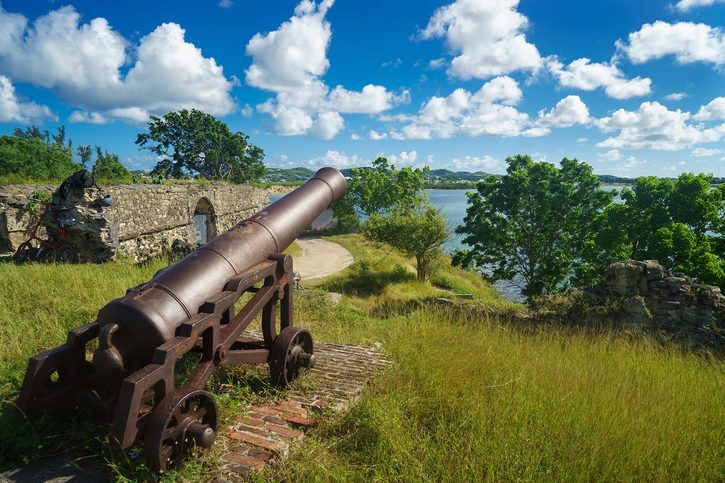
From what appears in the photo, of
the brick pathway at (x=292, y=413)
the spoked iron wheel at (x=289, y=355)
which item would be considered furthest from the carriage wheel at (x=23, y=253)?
the spoked iron wheel at (x=289, y=355)

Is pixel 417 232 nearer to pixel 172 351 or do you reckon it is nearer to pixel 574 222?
pixel 574 222

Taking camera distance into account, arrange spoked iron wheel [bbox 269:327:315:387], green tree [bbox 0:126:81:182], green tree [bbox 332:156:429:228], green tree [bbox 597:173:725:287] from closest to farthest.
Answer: spoked iron wheel [bbox 269:327:315:387] < green tree [bbox 597:173:725:287] < green tree [bbox 0:126:81:182] < green tree [bbox 332:156:429:228]

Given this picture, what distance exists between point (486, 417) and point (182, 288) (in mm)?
2325

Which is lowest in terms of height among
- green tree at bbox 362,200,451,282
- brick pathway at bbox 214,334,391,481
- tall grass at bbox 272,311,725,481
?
A: green tree at bbox 362,200,451,282

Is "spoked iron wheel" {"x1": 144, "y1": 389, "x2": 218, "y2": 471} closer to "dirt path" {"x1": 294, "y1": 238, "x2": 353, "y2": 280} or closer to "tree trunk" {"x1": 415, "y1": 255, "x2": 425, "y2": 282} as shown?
"dirt path" {"x1": 294, "y1": 238, "x2": 353, "y2": 280}

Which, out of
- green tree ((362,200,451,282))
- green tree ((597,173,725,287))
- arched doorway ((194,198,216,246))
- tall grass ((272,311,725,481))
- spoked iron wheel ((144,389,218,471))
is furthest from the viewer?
green tree ((362,200,451,282))

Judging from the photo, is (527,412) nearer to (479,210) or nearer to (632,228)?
(632,228)

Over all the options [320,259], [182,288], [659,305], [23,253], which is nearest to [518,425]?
[182,288]

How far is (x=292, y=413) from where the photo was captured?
3.32m

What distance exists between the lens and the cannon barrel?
2631 millimetres

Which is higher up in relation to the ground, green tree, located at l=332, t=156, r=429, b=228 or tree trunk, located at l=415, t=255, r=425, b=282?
green tree, located at l=332, t=156, r=429, b=228

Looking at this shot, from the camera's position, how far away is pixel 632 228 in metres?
14.4

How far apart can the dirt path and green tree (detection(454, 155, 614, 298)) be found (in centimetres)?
622

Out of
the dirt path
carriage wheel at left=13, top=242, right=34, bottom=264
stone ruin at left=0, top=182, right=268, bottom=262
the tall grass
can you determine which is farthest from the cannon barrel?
the dirt path
